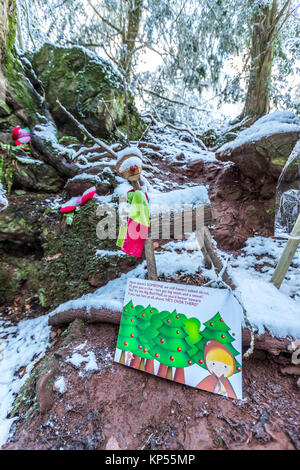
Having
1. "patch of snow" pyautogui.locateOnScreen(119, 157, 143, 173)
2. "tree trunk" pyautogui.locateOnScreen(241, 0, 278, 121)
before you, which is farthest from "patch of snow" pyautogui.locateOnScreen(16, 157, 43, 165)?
"tree trunk" pyautogui.locateOnScreen(241, 0, 278, 121)

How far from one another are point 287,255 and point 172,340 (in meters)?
1.38

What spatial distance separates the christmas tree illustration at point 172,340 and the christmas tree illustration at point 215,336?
3cm

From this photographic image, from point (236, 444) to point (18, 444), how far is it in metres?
1.34

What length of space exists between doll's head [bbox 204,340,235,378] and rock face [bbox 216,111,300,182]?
271 centimetres

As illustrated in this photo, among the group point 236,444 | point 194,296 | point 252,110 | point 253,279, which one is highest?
point 252,110

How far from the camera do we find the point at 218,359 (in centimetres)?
131

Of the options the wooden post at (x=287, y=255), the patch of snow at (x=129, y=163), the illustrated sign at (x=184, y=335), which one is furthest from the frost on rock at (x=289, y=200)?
the patch of snow at (x=129, y=163)

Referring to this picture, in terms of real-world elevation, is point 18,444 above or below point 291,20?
below

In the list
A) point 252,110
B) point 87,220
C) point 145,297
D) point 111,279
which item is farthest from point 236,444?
point 252,110

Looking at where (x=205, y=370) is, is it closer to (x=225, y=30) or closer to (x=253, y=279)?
(x=253, y=279)

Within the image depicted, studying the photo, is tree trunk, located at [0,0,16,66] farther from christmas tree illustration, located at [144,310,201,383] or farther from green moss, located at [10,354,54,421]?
christmas tree illustration, located at [144,310,201,383]

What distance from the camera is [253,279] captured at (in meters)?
2.15

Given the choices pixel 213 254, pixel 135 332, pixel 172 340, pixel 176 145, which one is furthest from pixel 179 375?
pixel 176 145

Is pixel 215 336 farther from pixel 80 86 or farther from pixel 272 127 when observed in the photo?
pixel 80 86
